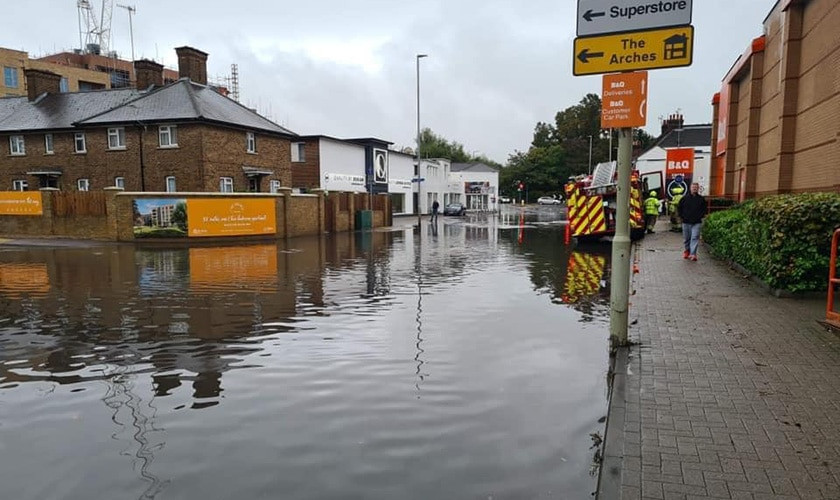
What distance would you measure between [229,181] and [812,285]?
2901 centimetres

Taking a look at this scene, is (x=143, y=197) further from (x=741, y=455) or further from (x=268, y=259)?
(x=741, y=455)

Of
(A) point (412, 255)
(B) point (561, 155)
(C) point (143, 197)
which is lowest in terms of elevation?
(A) point (412, 255)

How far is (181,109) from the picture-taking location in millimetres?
30859

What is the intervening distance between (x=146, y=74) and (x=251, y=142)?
8700 millimetres

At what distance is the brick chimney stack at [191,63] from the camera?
3512 cm

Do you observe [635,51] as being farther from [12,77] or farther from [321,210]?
[12,77]

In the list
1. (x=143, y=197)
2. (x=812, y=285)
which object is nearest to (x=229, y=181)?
(x=143, y=197)

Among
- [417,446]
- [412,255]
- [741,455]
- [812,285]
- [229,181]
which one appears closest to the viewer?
[741,455]

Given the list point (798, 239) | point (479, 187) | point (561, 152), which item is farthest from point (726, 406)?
point (561, 152)

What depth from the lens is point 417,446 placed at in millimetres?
4199

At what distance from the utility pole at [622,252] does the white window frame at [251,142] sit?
2957 cm

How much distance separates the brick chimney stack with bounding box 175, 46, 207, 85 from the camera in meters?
35.1

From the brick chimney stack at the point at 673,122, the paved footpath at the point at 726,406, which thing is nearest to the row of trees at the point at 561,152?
the brick chimney stack at the point at 673,122

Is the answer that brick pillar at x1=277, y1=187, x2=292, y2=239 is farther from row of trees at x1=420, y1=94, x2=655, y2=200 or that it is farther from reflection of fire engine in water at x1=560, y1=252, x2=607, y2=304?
row of trees at x1=420, y1=94, x2=655, y2=200
